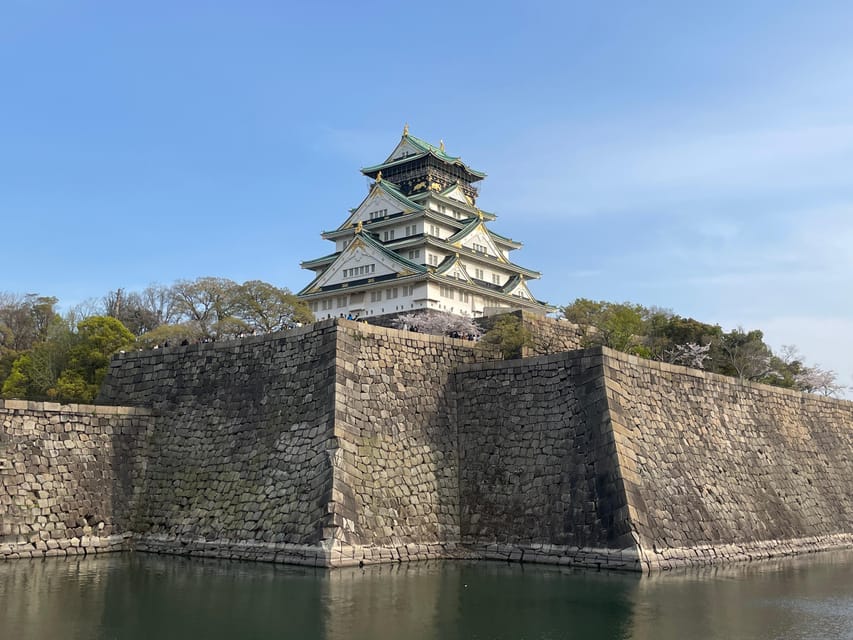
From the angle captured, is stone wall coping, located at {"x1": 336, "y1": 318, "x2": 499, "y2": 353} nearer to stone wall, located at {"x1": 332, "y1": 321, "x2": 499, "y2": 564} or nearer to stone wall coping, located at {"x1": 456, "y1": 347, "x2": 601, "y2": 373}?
stone wall, located at {"x1": 332, "y1": 321, "x2": 499, "y2": 564}

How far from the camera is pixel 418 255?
43.8 metres

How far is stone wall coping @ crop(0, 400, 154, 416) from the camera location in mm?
17531

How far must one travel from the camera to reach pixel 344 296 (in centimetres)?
4519

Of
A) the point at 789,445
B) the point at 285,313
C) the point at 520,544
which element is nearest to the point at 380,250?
the point at 285,313


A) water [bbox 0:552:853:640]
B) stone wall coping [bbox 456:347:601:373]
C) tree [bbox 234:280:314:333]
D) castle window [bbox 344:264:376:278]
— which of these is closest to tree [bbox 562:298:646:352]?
stone wall coping [bbox 456:347:601:373]

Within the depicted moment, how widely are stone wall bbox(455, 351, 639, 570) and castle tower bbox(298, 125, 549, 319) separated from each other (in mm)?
21932

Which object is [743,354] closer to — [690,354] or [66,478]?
[690,354]

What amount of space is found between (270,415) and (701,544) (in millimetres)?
9630

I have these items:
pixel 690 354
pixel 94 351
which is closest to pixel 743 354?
pixel 690 354

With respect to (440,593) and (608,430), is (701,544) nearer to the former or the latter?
(608,430)

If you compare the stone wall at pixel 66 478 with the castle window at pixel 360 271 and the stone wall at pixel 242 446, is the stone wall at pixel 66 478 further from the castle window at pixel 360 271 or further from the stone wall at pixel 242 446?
the castle window at pixel 360 271

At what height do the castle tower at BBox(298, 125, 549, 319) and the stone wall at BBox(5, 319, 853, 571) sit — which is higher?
the castle tower at BBox(298, 125, 549, 319)

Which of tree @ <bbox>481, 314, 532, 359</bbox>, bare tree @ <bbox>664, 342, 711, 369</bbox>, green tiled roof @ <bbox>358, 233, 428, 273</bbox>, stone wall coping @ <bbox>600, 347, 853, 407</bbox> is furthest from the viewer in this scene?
green tiled roof @ <bbox>358, 233, 428, 273</bbox>

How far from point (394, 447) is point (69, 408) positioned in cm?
752
